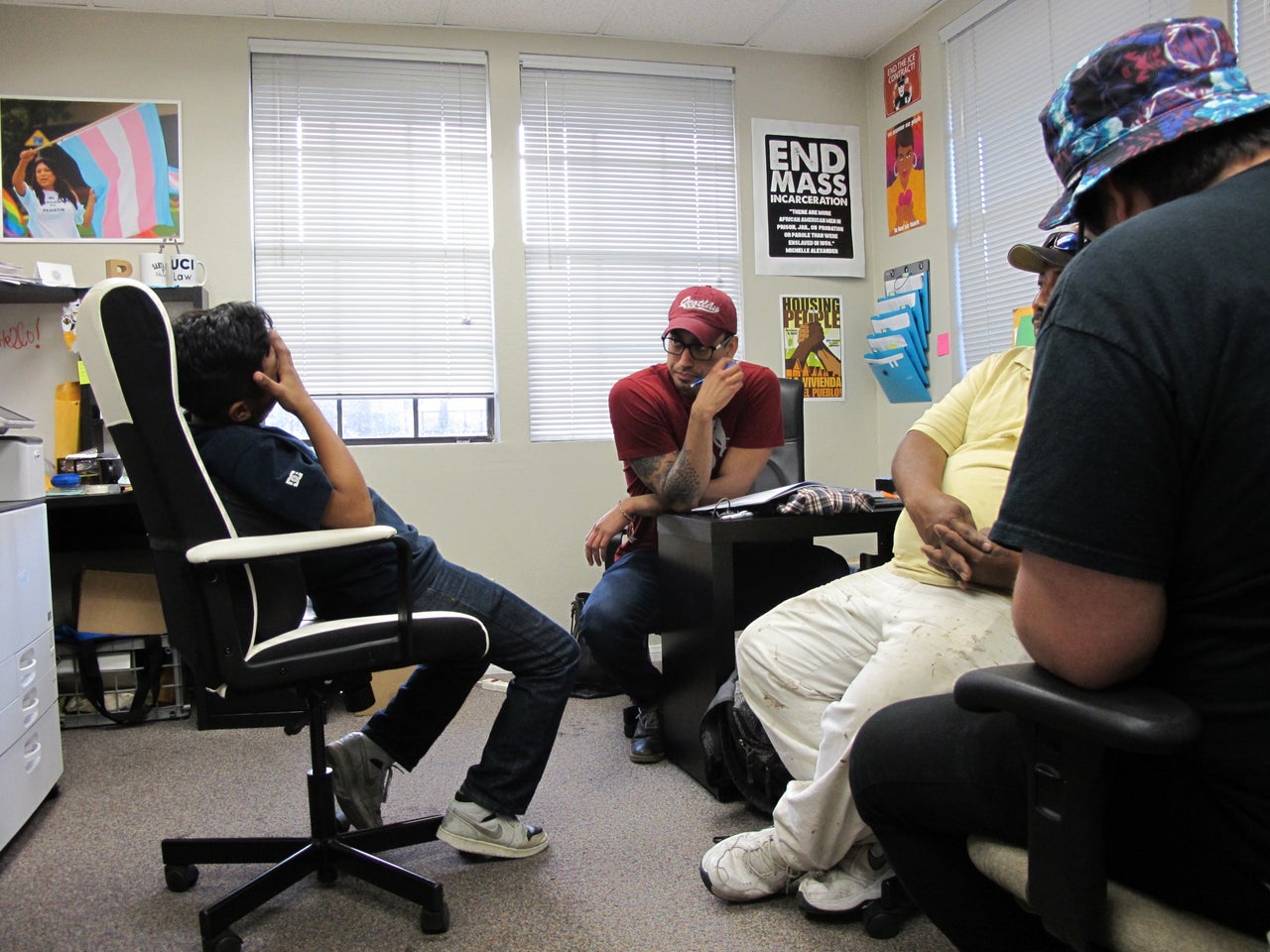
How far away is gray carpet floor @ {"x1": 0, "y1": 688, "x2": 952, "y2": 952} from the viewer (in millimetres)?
1541

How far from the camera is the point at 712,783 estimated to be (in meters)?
2.10

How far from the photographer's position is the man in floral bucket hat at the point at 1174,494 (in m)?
0.72

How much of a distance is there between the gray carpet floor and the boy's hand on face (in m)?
0.90

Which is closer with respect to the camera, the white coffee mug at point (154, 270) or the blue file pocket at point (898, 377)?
the white coffee mug at point (154, 270)

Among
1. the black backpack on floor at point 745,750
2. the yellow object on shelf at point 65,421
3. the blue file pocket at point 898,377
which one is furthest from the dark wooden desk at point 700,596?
the yellow object on shelf at point 65,421

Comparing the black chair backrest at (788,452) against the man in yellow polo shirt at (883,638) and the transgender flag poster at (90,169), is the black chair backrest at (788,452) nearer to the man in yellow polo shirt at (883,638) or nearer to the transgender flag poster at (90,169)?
the man in yellow polo shirt at (883,638)

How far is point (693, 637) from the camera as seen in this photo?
221cm

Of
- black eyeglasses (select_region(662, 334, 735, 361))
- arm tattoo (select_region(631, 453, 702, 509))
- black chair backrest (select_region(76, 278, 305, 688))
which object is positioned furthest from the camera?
black eyeglasses (select_region(662, 334, 735, 361))

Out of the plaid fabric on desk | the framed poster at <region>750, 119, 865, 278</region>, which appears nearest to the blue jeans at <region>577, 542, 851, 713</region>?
the plaid fabric on desk

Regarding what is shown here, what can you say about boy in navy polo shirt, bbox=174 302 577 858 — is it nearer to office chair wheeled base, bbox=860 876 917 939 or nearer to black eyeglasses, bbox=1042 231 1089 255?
office chair wheeled base, bbox=860 876 917 939

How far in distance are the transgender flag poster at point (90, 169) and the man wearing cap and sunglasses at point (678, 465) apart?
2026 mm

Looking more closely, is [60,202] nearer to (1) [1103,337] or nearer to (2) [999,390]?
(2) [999,390]

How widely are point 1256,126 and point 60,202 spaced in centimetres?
362

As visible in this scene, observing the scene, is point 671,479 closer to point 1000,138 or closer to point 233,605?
point 233,605
